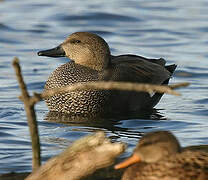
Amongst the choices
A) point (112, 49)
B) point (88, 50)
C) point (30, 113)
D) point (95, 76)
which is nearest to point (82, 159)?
point (30, 113)

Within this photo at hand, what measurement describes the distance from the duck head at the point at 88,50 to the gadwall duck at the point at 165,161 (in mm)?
4322

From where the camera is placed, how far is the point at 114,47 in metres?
14.4

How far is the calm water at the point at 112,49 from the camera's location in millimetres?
8602

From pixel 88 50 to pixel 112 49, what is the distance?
4114 mm

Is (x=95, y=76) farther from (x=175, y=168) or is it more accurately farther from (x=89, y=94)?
(x=175, y=168)

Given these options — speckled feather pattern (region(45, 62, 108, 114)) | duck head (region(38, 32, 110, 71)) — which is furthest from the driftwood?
duck head (region(38, 32, 110, 71))

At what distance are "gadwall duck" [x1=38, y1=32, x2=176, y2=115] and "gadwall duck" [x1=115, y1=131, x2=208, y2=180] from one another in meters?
4.00

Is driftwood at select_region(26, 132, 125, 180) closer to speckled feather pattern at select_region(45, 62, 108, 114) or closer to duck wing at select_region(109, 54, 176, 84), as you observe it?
speckled feather pattern at select_region(45, 62, 108, 114)

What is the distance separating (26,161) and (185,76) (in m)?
5.44

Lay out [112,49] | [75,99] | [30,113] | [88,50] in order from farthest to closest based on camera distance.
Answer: [112,49] → [88,50] → [75,99] → [30,113]

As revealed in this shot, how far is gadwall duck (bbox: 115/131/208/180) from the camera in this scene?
224 inches

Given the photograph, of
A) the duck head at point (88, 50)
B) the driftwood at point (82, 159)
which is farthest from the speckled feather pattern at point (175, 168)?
the duck head at point (88, 50)

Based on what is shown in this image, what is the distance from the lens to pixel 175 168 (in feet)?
18.7

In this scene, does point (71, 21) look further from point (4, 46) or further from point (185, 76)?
point (185, 76)
